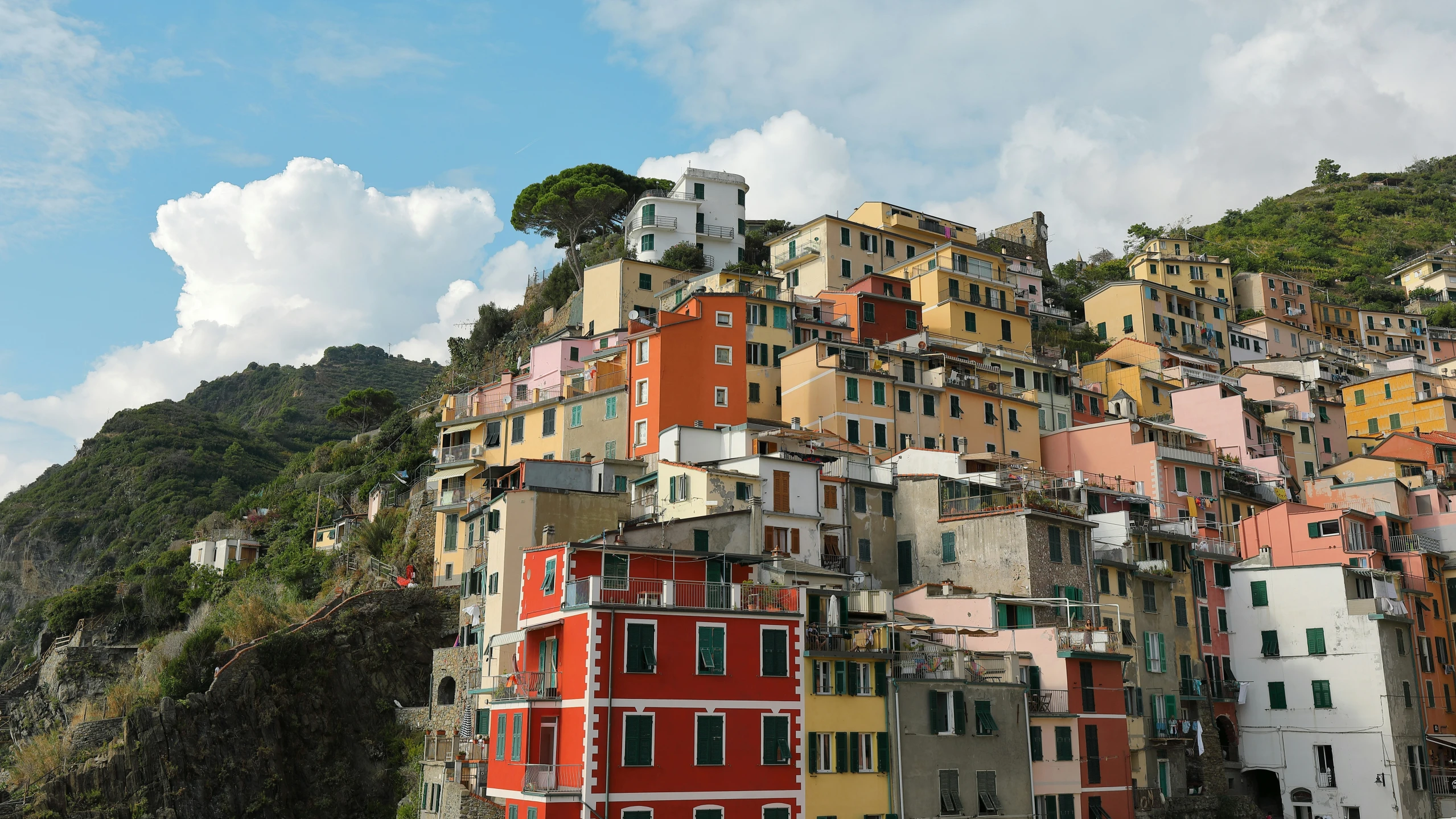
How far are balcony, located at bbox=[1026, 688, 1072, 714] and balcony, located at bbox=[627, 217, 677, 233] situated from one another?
50.6m

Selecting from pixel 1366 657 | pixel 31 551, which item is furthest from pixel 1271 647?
pixel 31 551

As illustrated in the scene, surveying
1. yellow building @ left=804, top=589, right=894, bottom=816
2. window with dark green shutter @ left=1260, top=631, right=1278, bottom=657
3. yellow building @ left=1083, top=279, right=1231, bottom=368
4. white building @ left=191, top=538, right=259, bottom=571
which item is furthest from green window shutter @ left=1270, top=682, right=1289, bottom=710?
white building @ left=191, top=538, right=259, bottom=571

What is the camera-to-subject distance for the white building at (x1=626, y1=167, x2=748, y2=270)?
82625 mm

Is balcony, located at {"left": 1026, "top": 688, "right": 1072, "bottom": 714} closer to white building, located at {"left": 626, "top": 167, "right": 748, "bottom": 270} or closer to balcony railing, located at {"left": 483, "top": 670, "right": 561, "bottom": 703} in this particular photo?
balcony railing, located at {"left": 483, "top": 670, "right": 561, "bottom": 703}

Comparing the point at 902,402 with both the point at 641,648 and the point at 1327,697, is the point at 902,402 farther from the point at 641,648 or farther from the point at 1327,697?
the point at 641,648

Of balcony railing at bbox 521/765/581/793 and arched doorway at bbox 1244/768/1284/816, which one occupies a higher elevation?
balcony railing at bbox 521/765/581/793

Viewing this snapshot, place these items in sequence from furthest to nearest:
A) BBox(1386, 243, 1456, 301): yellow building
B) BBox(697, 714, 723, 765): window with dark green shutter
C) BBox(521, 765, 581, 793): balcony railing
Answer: BBox(1386, 243, 1456, 301): yellow building < BBox(697, 714, 723, 765): window with dark green shutter < BBox(521, 765, 581, 793): balcony railing

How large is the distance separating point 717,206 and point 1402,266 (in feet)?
264

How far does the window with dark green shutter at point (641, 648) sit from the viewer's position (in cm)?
3238

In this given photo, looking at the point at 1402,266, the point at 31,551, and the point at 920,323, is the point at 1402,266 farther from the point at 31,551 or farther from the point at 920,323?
the point at 31,551

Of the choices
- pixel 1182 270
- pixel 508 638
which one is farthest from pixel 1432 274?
pixel 508 638

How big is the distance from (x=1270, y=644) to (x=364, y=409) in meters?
72.3

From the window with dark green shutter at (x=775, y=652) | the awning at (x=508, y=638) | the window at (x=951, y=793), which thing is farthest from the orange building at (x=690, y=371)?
the window at (x=951, y=793)

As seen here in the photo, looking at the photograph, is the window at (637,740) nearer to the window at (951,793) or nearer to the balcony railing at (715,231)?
the window at (951,793)
